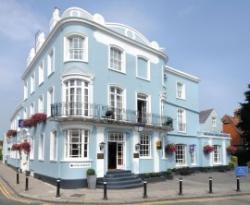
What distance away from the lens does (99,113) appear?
2262cm

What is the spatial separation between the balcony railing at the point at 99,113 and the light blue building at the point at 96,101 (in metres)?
0.06

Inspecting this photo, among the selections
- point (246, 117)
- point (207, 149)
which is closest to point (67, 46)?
point (207, 149)

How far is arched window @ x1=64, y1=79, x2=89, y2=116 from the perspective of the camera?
70.8 feet

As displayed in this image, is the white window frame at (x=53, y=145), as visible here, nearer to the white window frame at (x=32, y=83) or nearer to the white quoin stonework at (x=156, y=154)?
the white quoin stonework at (x=156, y=154)

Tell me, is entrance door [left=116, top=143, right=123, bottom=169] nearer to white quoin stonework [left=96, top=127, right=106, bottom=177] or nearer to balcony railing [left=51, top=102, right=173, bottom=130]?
balcony railing [left=51, top=102, right=173, bottom=130]

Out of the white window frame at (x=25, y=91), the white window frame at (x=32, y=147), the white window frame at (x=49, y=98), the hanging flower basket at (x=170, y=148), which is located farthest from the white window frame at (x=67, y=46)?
the white window frame at (x=25, y=91)

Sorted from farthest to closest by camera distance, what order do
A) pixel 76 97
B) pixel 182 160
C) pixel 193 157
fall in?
pixel 193 157 < pixel 182 160 < pixel 76 97

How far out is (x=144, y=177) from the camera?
2459cm

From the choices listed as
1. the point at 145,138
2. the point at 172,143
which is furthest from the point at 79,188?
the point at 172,143

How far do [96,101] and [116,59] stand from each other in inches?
152

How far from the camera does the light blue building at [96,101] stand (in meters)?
21.7

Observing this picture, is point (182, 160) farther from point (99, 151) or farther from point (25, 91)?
point (25, 91)

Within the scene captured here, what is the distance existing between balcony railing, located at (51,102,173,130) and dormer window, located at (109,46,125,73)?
2.88 m

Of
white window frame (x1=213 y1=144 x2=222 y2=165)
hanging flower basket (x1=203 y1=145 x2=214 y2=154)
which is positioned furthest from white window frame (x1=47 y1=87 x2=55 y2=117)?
white window frame (x1=213 y1=144 x2=222 y2=165)
